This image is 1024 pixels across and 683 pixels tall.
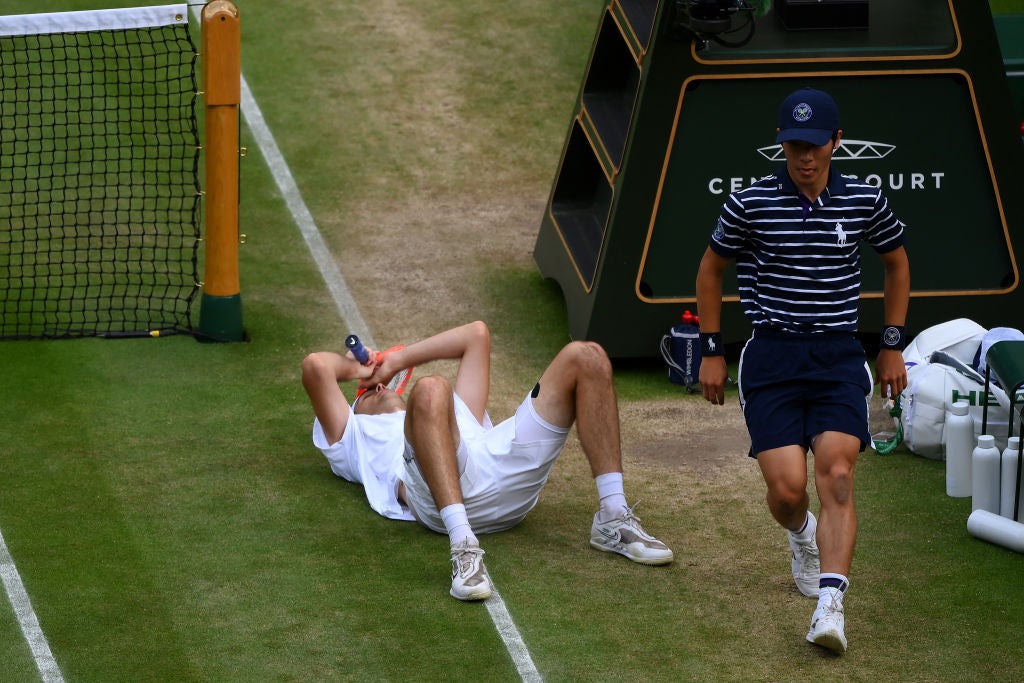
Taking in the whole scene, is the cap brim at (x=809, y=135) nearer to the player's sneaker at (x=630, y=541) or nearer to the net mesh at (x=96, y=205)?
the player's sneaker at (x=630, y=541)

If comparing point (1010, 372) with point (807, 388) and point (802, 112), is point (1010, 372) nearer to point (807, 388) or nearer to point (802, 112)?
point (807, 388)

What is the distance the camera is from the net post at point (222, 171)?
29.7 ft

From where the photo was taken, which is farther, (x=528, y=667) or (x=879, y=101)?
(x=879, y=101)

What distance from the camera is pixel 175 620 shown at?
251 inches

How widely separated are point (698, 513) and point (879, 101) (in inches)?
114

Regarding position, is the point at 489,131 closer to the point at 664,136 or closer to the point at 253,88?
the point at 253,88

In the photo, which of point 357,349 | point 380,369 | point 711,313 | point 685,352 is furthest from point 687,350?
point 711,313

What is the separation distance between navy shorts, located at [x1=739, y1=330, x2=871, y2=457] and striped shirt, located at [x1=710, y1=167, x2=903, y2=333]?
0.07 meters

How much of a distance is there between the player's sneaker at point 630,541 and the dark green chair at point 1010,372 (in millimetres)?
1583

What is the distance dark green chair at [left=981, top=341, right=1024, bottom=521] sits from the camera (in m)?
6.94

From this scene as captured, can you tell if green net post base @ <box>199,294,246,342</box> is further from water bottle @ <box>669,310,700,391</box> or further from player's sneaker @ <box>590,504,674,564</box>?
player's sneaker @ <box>590,504,674,564</box>

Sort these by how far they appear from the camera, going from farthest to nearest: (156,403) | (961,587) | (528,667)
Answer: (156,403) < (961,587) < (528,667)

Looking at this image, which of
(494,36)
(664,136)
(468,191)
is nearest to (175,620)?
(664,136)

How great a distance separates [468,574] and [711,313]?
143 centimetres
